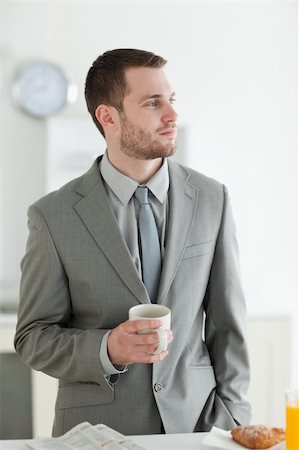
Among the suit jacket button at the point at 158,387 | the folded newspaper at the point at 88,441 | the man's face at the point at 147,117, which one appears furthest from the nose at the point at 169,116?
the folded newspaper at the point at 88,441

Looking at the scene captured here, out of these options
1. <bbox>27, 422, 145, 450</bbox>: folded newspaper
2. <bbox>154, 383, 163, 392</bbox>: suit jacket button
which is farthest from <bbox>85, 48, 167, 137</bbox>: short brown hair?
<bbox>27, 422, 145, 450</bbox>: folded newspaper

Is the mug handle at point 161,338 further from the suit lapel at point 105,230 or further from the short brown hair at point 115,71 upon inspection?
the short brown hair at point 115,71

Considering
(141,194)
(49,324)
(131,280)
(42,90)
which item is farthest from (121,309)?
(42,90)

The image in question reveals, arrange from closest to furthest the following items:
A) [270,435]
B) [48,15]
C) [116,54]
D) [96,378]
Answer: [270,435] < [96,378] < [116,54] < [48,15]

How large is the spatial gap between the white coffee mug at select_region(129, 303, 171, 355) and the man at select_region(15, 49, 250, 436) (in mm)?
156

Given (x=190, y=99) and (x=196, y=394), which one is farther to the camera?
(x=190, y=99)

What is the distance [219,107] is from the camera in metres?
4.29

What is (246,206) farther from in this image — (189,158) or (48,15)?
(48,15)

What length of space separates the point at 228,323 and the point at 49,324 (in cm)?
50

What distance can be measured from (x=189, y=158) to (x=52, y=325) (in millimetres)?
2353

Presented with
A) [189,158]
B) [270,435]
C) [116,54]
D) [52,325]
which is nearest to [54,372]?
[52,325]

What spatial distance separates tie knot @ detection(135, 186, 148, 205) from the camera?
6.66 feet

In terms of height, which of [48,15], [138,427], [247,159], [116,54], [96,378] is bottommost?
[138,427]

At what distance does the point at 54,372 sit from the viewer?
1936mm
